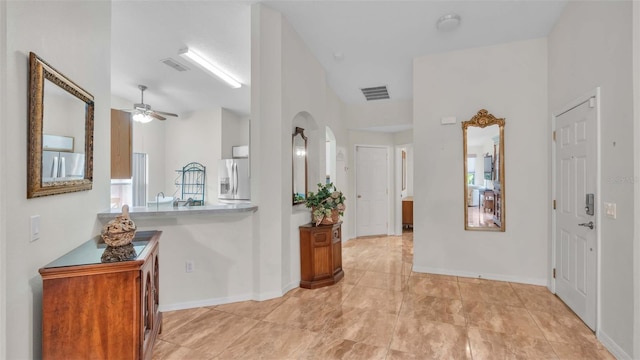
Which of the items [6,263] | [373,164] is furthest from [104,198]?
[373,164]

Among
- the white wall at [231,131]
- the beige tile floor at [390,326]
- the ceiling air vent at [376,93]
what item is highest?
the ceiling air vent at [376,93]

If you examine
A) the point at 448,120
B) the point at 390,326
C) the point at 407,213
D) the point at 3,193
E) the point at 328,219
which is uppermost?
the point at 448,120

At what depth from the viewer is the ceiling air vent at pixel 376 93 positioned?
5454mm

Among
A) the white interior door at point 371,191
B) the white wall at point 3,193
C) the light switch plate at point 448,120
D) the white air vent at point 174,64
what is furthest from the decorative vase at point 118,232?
the white interior door at point 371,191

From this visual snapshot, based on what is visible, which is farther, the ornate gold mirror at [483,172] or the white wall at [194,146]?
the white wall at [194,146]

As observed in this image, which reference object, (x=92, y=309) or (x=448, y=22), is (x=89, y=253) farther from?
(x=448, y=22)

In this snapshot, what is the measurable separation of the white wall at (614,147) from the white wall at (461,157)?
98cm

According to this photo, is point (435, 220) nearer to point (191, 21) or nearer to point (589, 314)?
point (589, 314)

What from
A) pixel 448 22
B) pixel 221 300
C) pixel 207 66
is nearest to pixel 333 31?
pixel 448 22

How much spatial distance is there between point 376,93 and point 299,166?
2637 mm

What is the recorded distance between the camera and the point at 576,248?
2822mm

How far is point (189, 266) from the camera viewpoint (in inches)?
114

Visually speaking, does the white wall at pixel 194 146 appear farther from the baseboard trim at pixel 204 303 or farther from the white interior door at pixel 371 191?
the baseboard trim at pixel 204 303

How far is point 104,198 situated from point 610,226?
4076mm
